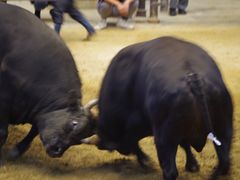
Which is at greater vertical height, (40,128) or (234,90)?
(40,128)

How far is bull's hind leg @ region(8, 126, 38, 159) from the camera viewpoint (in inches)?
202

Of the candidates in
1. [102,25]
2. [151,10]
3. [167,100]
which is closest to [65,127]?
[167,100]

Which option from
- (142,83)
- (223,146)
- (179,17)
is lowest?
(179,17)

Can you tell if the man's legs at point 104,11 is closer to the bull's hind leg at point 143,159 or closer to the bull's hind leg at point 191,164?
the bull's hind leg at point 143,159

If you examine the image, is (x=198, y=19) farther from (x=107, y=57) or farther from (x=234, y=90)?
(x=234, y=90)

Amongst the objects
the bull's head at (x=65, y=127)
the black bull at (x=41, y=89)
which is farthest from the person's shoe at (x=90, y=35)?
the bull's head at (x=65, y=127)

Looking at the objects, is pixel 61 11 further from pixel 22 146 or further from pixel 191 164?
pixel 191 164

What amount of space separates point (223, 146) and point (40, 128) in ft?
5.43

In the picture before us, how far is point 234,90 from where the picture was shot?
7.18m

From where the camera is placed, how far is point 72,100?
4789mm

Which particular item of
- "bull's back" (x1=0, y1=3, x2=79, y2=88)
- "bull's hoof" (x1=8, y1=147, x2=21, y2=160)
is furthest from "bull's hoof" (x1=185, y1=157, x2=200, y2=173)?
"bull's hoof" (x1=8, y1=147, x2=21, y2=160)

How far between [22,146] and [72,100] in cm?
74

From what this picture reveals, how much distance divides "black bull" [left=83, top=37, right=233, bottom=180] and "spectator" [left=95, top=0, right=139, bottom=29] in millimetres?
7227

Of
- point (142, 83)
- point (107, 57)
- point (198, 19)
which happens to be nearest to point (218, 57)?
point (107, 57)
